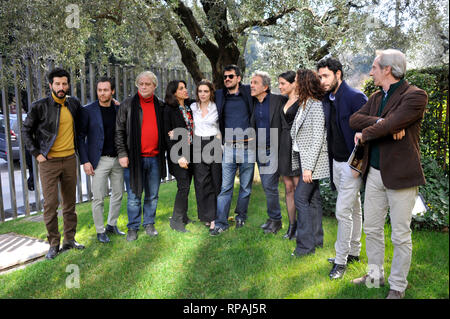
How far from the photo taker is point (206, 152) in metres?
5.10

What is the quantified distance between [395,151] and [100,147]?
140 inches

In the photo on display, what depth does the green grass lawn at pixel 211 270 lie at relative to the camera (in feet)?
11.1

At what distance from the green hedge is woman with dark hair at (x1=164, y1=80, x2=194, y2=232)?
3.19 meters

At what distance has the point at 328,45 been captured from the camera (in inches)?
285

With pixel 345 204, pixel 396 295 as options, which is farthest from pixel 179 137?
→ pixel 396 295

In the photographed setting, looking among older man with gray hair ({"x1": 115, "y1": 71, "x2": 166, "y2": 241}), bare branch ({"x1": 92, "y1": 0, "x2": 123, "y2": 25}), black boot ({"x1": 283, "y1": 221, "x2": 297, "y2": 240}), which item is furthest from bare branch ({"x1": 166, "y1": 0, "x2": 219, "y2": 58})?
black boot ({"x1": 283, "y1": 221, "x2": 297, "y2": 240})

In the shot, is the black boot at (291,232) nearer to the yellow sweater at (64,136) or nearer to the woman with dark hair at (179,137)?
the woman with dark hair at (179,137)

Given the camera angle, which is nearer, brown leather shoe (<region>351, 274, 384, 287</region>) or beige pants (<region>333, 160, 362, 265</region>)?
brown leather shoe (<region>351, 274, 384, 287</region>)

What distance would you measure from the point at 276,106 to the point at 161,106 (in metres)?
1.61

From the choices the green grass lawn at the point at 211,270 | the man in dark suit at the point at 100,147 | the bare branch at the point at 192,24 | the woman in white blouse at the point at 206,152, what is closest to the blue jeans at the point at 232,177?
the woman in white blouse at the point at 206,152

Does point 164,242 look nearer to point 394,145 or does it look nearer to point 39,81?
point 394,145

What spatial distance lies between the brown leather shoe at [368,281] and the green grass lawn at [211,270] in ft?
0.23

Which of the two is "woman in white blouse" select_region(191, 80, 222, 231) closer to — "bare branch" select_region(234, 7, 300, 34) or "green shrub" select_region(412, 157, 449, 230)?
"bare branch" select_region(234, 7, 300, 34)

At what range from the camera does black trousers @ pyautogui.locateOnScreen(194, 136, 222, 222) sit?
523 cm
